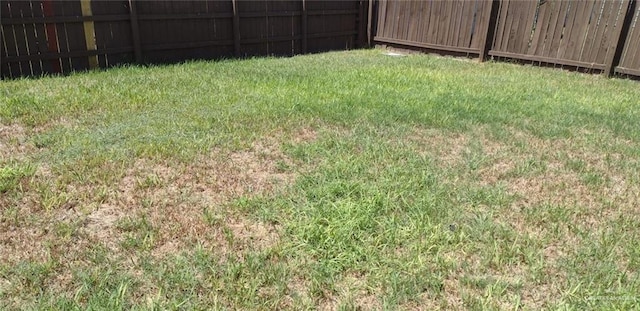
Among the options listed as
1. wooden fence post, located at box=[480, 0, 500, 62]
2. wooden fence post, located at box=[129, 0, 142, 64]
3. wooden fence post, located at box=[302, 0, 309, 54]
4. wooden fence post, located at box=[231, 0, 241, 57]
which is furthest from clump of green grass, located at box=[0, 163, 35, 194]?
wooden fence post, located at box=[480, 0, 500, 62]

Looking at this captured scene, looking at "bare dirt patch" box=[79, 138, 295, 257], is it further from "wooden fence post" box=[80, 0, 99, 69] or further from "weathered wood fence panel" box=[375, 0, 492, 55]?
"weathered wood fence panel" box=[375, 0, 492, 55]

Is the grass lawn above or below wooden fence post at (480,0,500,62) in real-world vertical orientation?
below

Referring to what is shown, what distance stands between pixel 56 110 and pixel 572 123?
5.28 metres

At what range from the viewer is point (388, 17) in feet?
34.3

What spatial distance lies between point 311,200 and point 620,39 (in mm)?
6964

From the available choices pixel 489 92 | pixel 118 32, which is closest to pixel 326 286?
pixel 489 92

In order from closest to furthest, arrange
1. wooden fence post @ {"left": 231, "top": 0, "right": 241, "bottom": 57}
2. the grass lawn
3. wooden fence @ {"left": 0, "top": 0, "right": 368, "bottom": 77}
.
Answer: the grass lawn
wooden fence @ {"left": 0, "top": 0, "right": 368, "bottom": 77}
wooden fence post @ {"left": 231, "top": 0, "right": 241, "bottom": 57}

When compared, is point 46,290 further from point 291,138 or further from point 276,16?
point 276,16

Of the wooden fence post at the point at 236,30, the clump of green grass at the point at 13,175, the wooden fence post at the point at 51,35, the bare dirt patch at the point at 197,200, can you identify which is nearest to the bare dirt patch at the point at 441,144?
the bare dirt patch at the point at 197,200

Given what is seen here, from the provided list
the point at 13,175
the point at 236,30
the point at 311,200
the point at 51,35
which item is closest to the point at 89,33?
the point at 51,35

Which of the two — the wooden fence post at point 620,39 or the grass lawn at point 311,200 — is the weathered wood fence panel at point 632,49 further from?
the grass lawn at point 311,200

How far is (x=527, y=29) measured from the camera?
8398 millimetres

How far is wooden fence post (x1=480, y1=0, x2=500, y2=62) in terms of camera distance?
8740 millimetres

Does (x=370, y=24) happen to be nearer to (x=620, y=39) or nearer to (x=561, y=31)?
(x=561, y=31)
